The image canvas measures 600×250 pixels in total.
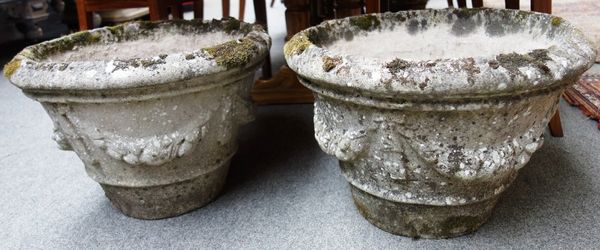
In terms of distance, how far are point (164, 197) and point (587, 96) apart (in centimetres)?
146

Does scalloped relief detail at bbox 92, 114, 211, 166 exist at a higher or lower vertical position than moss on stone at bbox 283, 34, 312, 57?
lower

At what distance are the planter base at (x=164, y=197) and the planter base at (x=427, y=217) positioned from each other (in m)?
0.40

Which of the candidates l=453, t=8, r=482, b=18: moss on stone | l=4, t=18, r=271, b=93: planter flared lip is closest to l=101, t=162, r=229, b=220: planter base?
l=4, t=18, r=271, b=93: planter flared lip

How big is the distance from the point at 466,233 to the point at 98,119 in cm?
81

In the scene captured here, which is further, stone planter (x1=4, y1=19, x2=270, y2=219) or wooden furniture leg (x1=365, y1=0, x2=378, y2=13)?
wooden furniture leg (x1=365, y1=0, x2=378, y2=13)

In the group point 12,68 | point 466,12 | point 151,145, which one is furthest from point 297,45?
point 12,68

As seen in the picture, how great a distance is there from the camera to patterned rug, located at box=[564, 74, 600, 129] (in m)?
1.67

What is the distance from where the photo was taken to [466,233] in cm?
108

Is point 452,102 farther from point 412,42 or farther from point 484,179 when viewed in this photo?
point 412,42

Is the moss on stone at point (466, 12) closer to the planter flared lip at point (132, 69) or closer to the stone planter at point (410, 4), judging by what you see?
the planter flared lip at point (132, 69)

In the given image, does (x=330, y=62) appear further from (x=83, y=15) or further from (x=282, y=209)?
(x=83, y=15)

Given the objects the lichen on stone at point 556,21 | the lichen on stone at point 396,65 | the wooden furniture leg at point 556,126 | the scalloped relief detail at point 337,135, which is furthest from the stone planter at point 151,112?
the wooden furniture leg at point 556,126

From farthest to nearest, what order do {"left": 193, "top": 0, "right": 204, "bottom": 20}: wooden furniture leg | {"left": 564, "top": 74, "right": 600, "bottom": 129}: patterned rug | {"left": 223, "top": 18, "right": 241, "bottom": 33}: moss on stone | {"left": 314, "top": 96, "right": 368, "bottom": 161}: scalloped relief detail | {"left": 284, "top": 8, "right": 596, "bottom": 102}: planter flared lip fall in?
{"left": 193, "top": 0, "right": 204, "bottom": 20}: wooden furniture leg → {"left": 564, "top": 74, "right": 600, "bottom": 129}: patterned rug → {"left": 223, "top": 18, "right": 241, "bottom": 33}: moss on stone → {"left": 314, "top": 96, "right": 368, "bottom": 161}: scalloped relief detail → {"left": 284, "top": 8, "right": 596, "bottom": 102}: planter flared lip

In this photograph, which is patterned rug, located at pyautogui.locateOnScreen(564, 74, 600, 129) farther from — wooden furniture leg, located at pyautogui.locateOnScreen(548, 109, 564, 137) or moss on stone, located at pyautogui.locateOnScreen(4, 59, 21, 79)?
moss on stone, located at pyautogui.locateOnScreen(4, 59, 21, 79)
